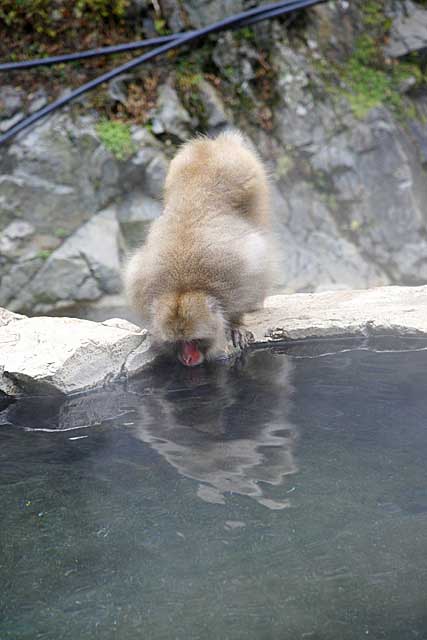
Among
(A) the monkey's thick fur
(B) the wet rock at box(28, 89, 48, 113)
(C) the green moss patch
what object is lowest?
(A) the monkey's thick fur

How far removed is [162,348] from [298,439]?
1152mm

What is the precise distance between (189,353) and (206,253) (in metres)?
0.47

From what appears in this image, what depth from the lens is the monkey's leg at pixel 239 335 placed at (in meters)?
3.84

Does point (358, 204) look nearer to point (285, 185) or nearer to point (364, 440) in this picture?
point (285, 185)

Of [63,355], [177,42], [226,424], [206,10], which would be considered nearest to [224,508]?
[226,424]

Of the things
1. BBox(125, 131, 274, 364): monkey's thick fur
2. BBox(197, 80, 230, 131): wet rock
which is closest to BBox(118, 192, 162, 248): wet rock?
BBox(197, 80, 230, 131): wet rock

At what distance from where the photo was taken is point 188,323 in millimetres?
3504

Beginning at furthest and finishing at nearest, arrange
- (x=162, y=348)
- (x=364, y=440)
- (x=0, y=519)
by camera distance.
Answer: (x=162, y=348), (x=364, y=440), (x=0, y=519)

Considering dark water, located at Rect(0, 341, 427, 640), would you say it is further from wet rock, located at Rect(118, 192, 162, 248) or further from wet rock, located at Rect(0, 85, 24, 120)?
wet rock, located at Rect(0, 85, 24, 120)

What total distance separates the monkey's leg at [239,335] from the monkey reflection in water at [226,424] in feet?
0.31

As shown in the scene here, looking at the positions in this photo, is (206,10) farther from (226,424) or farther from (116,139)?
(226,424)

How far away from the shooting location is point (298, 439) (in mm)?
2686

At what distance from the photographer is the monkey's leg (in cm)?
384

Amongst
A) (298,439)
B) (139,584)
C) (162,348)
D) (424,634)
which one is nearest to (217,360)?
(162,348)
